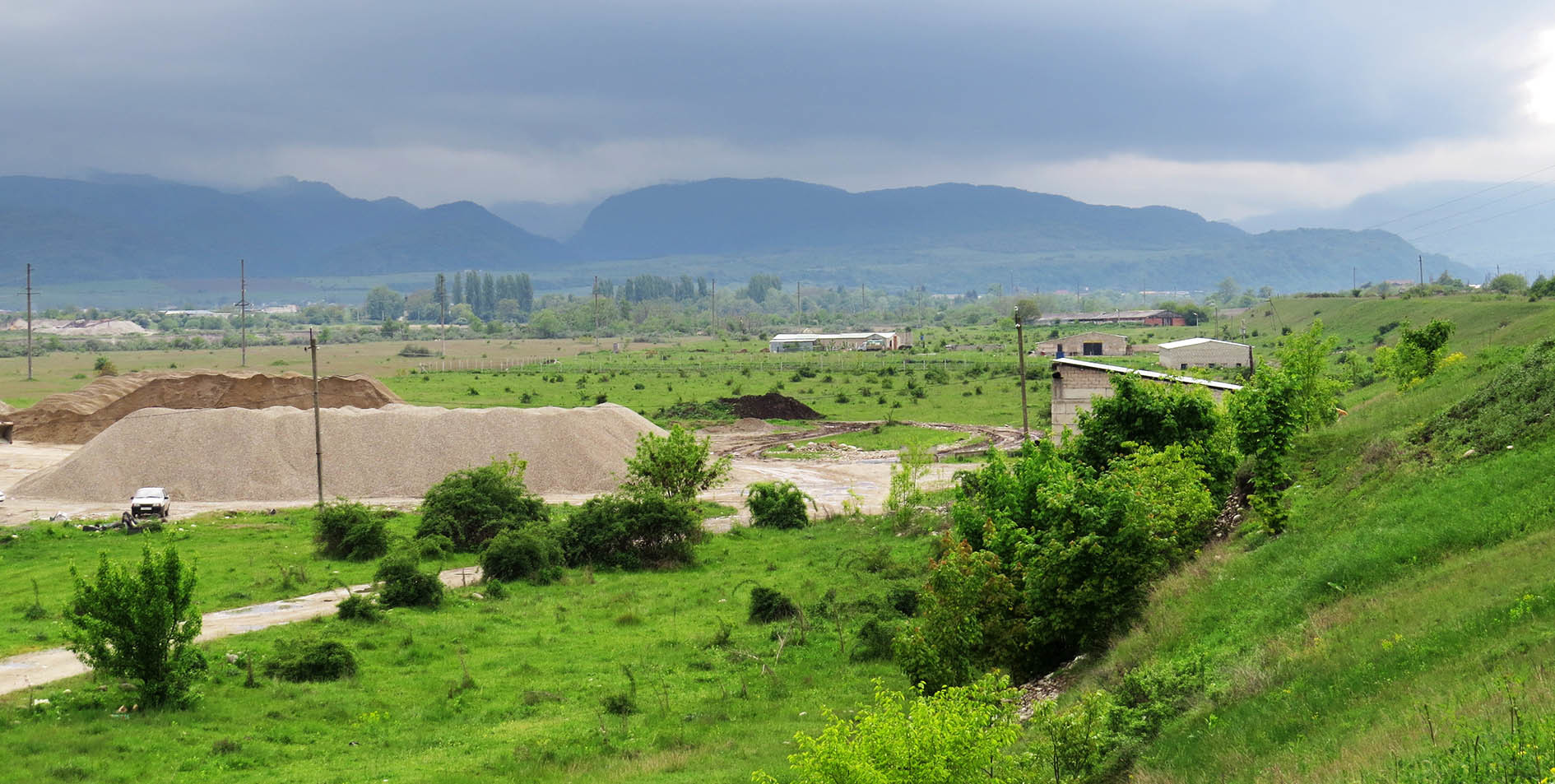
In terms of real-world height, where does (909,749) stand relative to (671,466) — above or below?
below

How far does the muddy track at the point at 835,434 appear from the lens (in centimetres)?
7838

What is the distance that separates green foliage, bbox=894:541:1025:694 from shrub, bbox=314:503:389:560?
2884cm

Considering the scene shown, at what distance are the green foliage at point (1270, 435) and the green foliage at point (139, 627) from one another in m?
25.1

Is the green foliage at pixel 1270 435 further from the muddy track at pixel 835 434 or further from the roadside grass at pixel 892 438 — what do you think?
the roadside grass at pixel 892 438

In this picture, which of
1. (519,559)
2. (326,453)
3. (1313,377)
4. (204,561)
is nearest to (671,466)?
(519,559)

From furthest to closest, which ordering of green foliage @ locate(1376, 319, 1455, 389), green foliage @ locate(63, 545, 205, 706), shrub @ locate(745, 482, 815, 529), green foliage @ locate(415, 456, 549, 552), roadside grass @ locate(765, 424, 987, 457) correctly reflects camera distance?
1. roadside grass @ locate(765, 424, 987, 457)
2. shrub @ locate(745, 482, 815, 529)
3. green foliage @ locate(1376, 319, 1455, 389)
4. green foliage @ locate(415, 456, 549, 552)
5. green foliage @ locate(63, 545, 205, 706)

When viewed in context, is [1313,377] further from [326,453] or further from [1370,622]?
[326,453]

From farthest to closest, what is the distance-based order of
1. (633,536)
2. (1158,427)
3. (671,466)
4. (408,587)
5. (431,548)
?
(671,466)
(431,548)
(633,536)
(408,587)
(1158,427)

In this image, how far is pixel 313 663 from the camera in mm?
29516

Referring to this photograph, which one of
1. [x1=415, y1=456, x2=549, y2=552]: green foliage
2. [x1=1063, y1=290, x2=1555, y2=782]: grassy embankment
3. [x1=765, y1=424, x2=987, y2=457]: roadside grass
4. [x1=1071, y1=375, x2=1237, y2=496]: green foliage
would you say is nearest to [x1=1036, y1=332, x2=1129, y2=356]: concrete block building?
[x1=765, y1=424, x2=987, y2=457]: roadside grass

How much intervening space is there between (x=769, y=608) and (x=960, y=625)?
42.0 ft

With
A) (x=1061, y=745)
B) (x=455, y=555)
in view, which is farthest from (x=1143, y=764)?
(x=455, y=555)

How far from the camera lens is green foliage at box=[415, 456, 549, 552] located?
161 feet

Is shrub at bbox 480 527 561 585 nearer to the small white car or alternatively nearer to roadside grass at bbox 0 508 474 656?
roadside grass at bbox 0 508 474 656
